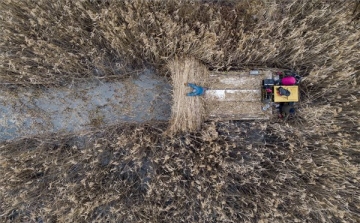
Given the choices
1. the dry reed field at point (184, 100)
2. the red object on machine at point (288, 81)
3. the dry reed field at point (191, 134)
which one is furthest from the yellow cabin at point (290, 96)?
the dry reed field at point (184, 100)

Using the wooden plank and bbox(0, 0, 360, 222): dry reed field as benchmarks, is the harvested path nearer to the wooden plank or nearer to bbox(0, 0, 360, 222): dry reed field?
bbox(0, 0, 360, 222): dry reed field

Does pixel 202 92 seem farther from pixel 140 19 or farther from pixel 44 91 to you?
pixel 44 91

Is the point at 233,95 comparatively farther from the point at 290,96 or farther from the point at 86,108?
the point at 86,108

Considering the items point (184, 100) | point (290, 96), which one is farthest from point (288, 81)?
point (184, 100)

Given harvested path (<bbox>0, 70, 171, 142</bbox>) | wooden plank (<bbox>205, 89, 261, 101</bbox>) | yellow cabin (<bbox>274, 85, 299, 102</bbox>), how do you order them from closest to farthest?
yellow cabin (<bbox>274, 85, 299, 102</bbox>) → wooden plank (<bbox>205, 89, 261, 101</bbox>) → harvested path (<bbox>0, 70, 171, 142</bbox>)

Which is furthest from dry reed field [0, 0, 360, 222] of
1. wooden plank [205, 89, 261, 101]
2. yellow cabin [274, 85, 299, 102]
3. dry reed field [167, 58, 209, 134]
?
wooden plank [205, 89, 261, 101]

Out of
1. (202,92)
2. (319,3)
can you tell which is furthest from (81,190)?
(319,3)

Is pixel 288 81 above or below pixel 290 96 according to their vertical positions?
above

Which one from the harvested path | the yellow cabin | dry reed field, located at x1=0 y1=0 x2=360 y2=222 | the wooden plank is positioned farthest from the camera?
the harvested path
